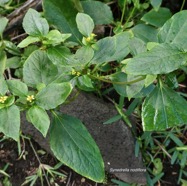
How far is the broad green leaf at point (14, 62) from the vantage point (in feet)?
5.37

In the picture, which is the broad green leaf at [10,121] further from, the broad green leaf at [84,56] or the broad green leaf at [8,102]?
the broad green leaf at [84,56]

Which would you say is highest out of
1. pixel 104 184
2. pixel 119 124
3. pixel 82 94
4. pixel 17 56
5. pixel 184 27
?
pixel 184 27

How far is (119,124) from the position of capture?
5.78 feet

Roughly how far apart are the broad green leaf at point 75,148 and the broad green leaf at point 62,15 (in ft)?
1.35

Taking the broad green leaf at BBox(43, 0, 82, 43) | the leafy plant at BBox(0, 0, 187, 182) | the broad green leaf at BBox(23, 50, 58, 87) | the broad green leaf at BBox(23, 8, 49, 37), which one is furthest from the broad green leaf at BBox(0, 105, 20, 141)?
the broad green leaf at BBox(43, 0, 82, 43)

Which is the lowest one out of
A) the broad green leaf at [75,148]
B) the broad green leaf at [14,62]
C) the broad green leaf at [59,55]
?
the broad green leaf at [75,148]

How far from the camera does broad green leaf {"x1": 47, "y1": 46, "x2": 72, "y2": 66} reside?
4.08 ft

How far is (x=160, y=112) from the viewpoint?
1.21m

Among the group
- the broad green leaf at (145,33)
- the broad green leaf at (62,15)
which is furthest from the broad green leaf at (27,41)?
the broad green leaf at (145,33)

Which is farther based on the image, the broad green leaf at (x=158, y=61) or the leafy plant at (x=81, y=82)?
the leafy plant at (x=81, y=82)

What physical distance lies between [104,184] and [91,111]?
1.21 feet

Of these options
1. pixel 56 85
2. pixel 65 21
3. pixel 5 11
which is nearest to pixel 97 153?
pixel 56 85

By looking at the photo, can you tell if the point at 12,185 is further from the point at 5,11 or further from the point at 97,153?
the point at 5,11

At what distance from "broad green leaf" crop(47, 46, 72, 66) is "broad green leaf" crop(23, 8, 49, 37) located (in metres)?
0.08
